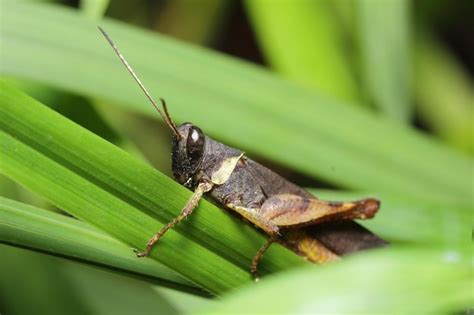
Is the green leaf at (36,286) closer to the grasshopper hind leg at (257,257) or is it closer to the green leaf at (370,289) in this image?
the grasshopper hind leg at (257,257)

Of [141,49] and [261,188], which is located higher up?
[141,49]

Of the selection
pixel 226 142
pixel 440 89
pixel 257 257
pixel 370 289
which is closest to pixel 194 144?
pixel 226 142

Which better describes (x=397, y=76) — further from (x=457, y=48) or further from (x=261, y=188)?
(x=457, y=48)

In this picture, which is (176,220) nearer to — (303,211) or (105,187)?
(105,187)

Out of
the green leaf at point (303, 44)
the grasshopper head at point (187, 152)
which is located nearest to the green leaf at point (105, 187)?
the grasshopper head at point (187, 152)

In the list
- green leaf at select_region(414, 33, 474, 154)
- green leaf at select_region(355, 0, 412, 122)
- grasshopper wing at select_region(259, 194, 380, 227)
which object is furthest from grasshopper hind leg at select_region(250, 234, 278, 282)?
green leaf at select_region(414, 33, 474, 154)

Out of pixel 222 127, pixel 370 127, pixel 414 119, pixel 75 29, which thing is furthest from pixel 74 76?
pixel 414 119

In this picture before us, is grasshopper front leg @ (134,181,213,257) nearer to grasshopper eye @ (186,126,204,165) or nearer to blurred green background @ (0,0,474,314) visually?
blurred green background @ (0,0,474,314)
